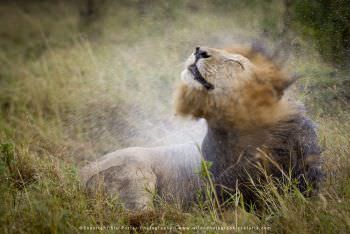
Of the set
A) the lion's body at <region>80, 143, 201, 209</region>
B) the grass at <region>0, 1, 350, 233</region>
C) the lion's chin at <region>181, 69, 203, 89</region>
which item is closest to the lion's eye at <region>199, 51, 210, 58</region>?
the lion's chin at <region>181, 69, 203, 89</region>

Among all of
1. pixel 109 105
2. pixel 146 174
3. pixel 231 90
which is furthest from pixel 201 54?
pixel 109 105

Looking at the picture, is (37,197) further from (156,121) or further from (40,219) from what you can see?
(156,121)

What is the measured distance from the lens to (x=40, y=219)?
2.73 m

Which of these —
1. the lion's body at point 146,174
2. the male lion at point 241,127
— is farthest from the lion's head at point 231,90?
the lion's body at point 146,174

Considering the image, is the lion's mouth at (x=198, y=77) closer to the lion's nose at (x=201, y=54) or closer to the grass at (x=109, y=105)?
the lion's nose at (x=201, y=54)

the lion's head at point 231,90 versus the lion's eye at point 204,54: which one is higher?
the lion's eye at point 204,54

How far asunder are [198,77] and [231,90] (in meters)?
0.25

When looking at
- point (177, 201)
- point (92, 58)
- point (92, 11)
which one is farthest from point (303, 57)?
point (92, 11)

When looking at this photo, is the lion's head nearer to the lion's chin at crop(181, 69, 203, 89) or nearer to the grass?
the lion's chin at crop(181, 69, 203, 89)

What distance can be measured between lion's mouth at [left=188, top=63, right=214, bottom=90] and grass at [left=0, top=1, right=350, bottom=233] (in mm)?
780

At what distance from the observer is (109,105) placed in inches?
256

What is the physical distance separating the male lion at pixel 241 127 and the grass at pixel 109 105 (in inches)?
6.0

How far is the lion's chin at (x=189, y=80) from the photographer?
3283mm

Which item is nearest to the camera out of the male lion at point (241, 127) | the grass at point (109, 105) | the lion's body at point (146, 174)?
the grass at point (109, 105)
